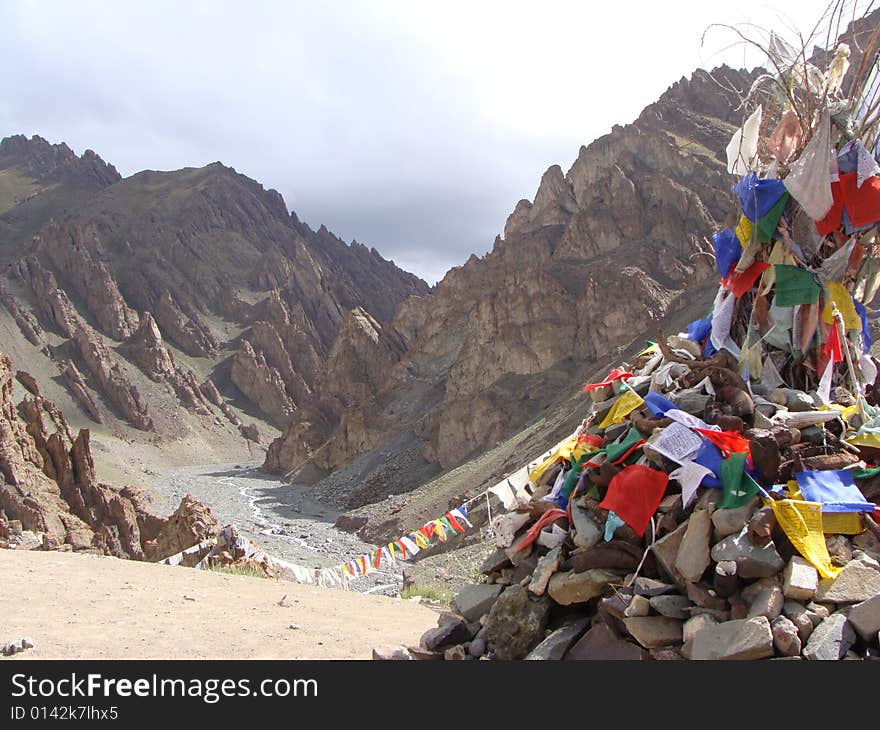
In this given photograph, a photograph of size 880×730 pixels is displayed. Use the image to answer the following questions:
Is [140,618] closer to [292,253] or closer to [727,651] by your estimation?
[727,651]

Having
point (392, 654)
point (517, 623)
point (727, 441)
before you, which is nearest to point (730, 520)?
point (727, 441)

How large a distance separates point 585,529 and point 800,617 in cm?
158

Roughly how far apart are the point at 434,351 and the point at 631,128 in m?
27.3

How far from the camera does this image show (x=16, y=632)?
5688 millimetres

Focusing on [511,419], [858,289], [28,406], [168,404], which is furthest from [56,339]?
[858,289]

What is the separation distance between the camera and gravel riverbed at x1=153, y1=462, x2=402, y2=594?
26.4 m

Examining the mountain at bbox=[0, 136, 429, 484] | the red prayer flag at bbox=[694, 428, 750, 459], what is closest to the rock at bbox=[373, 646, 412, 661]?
the red prayer flag at bbox=[694, 428, 750, 459]

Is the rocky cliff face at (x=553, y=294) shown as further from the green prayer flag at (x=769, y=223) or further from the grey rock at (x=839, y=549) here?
the grey rock at (x=839, y=549)

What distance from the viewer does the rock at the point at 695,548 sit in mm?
4531

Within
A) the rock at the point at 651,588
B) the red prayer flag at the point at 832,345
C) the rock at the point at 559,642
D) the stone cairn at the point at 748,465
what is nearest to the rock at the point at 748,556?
the stone cairn at the point at 748,465

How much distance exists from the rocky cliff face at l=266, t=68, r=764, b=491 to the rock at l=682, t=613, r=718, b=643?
3815 centimetres

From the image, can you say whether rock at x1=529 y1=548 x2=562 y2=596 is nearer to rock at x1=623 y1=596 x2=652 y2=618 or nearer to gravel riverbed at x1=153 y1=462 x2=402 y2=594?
rock at x1=623 y1=596 x2=652 y2=618

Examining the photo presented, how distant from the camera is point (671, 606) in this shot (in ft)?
14.8

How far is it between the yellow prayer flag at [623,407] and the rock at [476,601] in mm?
1790
